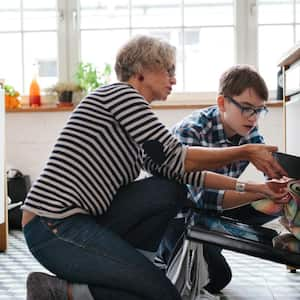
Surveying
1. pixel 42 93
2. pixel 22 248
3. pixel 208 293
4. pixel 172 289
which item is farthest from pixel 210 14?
pixel 172 289

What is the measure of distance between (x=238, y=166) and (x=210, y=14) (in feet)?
7.27

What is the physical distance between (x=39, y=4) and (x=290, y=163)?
3071 millimetres

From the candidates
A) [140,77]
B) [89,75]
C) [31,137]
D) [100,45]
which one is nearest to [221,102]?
[140,77]

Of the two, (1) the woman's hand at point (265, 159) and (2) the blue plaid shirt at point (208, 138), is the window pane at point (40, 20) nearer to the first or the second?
(2) the blue plaid shirt at point (208, 138)

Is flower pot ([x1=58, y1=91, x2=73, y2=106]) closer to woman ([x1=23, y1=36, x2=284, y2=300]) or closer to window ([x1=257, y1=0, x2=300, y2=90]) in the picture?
window ([x1=257, y1=0, x2=300, y2=90])

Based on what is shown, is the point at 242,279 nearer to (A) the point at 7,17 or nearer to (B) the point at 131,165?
(B) the point at 131,165

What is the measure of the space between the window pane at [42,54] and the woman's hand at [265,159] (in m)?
2.82

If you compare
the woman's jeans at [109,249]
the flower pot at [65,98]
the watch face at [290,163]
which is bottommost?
the woman's jeans at [109,249]

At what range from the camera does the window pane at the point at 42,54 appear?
4.20 meters

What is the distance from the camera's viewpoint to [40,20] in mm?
4191

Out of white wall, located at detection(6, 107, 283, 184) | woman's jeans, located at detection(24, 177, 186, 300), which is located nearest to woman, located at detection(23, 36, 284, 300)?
woman's jeans, located at detection(24, 177, 186, 300)

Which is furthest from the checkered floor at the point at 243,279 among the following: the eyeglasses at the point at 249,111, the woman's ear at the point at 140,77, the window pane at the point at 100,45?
the window pane at the point at 100,45

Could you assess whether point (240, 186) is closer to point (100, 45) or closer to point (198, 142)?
point (198, 142)

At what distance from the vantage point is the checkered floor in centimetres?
213
